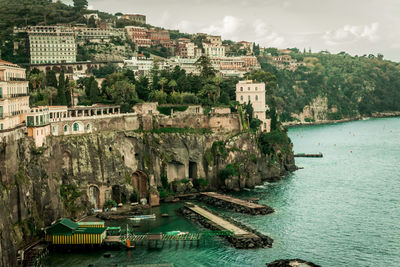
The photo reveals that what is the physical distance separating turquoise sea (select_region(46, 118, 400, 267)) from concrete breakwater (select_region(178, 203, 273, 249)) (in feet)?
3.31

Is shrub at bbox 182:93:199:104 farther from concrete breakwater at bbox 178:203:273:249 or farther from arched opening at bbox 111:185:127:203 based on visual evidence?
concrete breakwater at bbox 178:203:273:249

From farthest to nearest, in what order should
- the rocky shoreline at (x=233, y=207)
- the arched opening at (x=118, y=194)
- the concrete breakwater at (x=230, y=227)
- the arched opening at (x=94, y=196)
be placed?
the arched opening at (x=118, y=194) → the arched opening at (x=94, y=196) → the rocky shoreline at (x=233, y=207) → the concrete breakwater at (x=230, y=227)

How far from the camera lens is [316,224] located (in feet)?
216

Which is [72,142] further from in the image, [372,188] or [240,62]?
[240,62]

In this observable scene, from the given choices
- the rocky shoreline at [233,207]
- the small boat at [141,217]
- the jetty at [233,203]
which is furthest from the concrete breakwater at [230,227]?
the small boat at [141,217]

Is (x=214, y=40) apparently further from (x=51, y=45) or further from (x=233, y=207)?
(x=233, y=207)

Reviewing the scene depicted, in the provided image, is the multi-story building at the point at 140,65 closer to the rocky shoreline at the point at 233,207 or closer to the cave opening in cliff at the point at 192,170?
the cave opening in cliff at the point at 192,170

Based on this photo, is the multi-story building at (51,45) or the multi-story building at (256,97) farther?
the multi-story building at (51,45)

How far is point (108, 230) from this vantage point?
63.5 m

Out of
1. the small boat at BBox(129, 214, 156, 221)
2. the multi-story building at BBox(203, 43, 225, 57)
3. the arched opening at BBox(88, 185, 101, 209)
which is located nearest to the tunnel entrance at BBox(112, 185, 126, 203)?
the arched opening at BBox(88, 185, 101, 209)

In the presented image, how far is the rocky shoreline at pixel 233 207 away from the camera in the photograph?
70812mm

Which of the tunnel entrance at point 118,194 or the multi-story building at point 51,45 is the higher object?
the multi-story building at point 51,45

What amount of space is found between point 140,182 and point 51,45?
207 ft

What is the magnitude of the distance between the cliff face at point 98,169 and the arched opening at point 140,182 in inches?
7.1
